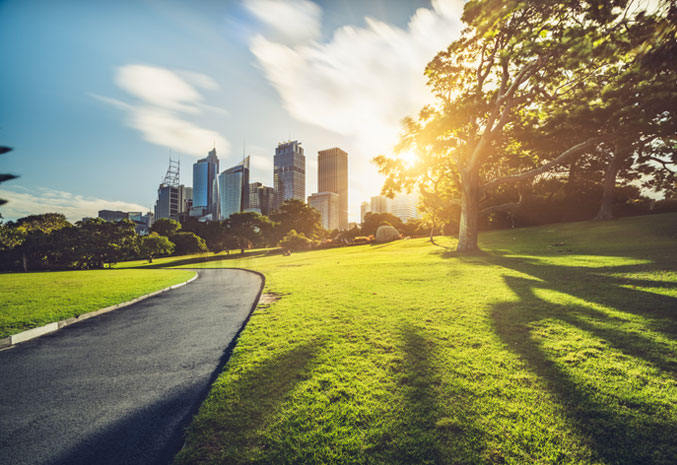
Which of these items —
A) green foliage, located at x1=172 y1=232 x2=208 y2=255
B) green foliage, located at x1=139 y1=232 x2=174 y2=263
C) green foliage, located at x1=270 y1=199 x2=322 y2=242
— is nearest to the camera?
green foliage, located at x1=139 y1=232 x2=174 y2=263

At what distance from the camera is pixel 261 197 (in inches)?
6516

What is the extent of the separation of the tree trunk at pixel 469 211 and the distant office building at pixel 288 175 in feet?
589

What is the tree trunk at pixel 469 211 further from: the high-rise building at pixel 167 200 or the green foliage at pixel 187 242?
the high-rise building at pixel 167 200

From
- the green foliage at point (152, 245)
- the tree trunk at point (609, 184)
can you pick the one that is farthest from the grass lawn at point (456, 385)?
the green foliage at point (152, 245)

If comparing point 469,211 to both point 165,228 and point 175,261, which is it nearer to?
point 175,261

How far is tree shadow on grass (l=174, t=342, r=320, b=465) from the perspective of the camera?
218 centimetres

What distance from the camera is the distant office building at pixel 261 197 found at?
165500mm

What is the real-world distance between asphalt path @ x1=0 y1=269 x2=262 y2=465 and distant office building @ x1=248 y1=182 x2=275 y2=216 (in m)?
158

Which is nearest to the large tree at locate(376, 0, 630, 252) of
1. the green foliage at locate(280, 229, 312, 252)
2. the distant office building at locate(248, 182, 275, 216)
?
the green foliage at locate(280, 229, 312, 252)

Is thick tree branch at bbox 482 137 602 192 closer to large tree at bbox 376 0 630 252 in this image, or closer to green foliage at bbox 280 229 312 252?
large tree at bbox 376 0 630 252

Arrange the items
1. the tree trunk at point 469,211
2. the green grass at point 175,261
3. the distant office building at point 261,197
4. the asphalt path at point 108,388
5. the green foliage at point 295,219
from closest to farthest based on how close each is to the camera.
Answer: the asphalt path at point 108,388 → the tree trunk at point 469,211 → the green grass at point 175,261 → the green foliage at point 295,219 → the distant office building at point 261,197

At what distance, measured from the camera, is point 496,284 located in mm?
7941

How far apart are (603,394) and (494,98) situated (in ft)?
54.1

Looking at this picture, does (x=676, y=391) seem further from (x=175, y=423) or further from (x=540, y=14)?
(x=540, y=14)
